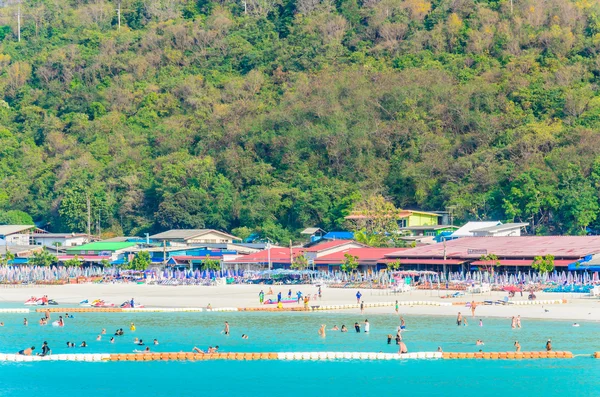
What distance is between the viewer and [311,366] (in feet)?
137

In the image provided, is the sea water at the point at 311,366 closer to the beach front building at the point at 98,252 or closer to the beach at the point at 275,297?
the beach at the point at 275,297

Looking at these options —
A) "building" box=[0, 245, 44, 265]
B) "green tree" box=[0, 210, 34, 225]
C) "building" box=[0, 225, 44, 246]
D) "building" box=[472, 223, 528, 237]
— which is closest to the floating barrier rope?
"building" box=[472, 223, 528, 237]

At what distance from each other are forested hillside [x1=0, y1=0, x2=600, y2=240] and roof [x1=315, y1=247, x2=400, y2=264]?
53.2ft

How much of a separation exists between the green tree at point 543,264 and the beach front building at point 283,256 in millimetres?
19107

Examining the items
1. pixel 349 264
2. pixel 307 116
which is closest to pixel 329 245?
pixel 349 264

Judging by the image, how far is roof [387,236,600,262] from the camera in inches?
2849

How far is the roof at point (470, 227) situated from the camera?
86.9 m

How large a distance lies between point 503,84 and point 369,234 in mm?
35864

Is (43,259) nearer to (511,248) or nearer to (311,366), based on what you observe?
(511,248)

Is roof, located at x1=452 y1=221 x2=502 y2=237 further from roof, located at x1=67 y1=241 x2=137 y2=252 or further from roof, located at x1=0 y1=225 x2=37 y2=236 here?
roof, located at x1=0 y1=225 x2=37 y2=236

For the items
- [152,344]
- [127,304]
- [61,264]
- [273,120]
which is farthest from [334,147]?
[152,344]

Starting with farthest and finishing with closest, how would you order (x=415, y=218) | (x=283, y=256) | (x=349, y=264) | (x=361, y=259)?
(x=415, y=218), (x=283, y=256), (x=361, y=259), (x=349, y=264)

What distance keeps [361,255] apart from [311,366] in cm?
3948

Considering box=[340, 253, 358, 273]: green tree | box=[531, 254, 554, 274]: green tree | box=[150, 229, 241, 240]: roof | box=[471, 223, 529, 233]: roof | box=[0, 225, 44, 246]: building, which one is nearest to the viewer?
box=[531, 254, 554, 274]: green tree
